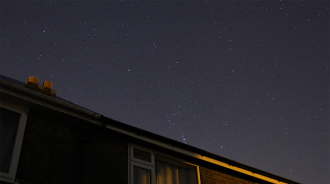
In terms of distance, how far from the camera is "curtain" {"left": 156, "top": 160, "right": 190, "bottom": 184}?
32.7 ft

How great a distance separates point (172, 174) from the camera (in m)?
10.3

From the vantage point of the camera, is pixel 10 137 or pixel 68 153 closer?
pixel 10 137

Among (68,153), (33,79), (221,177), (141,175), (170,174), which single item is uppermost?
(33,79)

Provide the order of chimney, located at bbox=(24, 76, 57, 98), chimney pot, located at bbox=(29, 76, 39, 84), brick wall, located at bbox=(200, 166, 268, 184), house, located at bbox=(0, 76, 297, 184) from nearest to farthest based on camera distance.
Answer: house, located at bbox=(0, 76, 297, 184) < chimney, located at bbox=(24, 76, 57, 98) < chimney pot, located at bbox=(29, 76, 39, 84) < brick wall, located at bbox=(200, 166, 268, 184)

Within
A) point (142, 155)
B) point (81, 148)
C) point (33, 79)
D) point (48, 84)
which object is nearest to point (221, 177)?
point (142, 155)

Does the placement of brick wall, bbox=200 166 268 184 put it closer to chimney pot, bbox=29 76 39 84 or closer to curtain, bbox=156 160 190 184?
curtain, bbox=156 160 190 184

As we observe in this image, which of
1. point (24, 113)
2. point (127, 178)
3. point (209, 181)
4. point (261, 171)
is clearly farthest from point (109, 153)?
point (261, 171)

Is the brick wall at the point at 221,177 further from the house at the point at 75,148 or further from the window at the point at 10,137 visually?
the window at the point at 10,137

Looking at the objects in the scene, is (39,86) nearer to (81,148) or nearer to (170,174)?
(81,148)

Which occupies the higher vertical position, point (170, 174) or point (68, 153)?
point (170, 174)

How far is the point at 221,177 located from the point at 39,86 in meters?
6.13

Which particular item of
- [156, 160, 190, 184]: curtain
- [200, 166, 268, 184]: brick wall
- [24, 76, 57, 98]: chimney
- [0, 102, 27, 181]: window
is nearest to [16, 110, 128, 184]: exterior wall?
[0, 102, 27, 181]: window

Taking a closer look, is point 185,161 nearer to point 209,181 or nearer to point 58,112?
point 209,181

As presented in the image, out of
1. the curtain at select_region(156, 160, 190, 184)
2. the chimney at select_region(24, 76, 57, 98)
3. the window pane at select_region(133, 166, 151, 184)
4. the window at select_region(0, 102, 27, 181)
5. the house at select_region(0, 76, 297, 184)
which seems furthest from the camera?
the curtain at select_region(156, 160, 190, 184)
